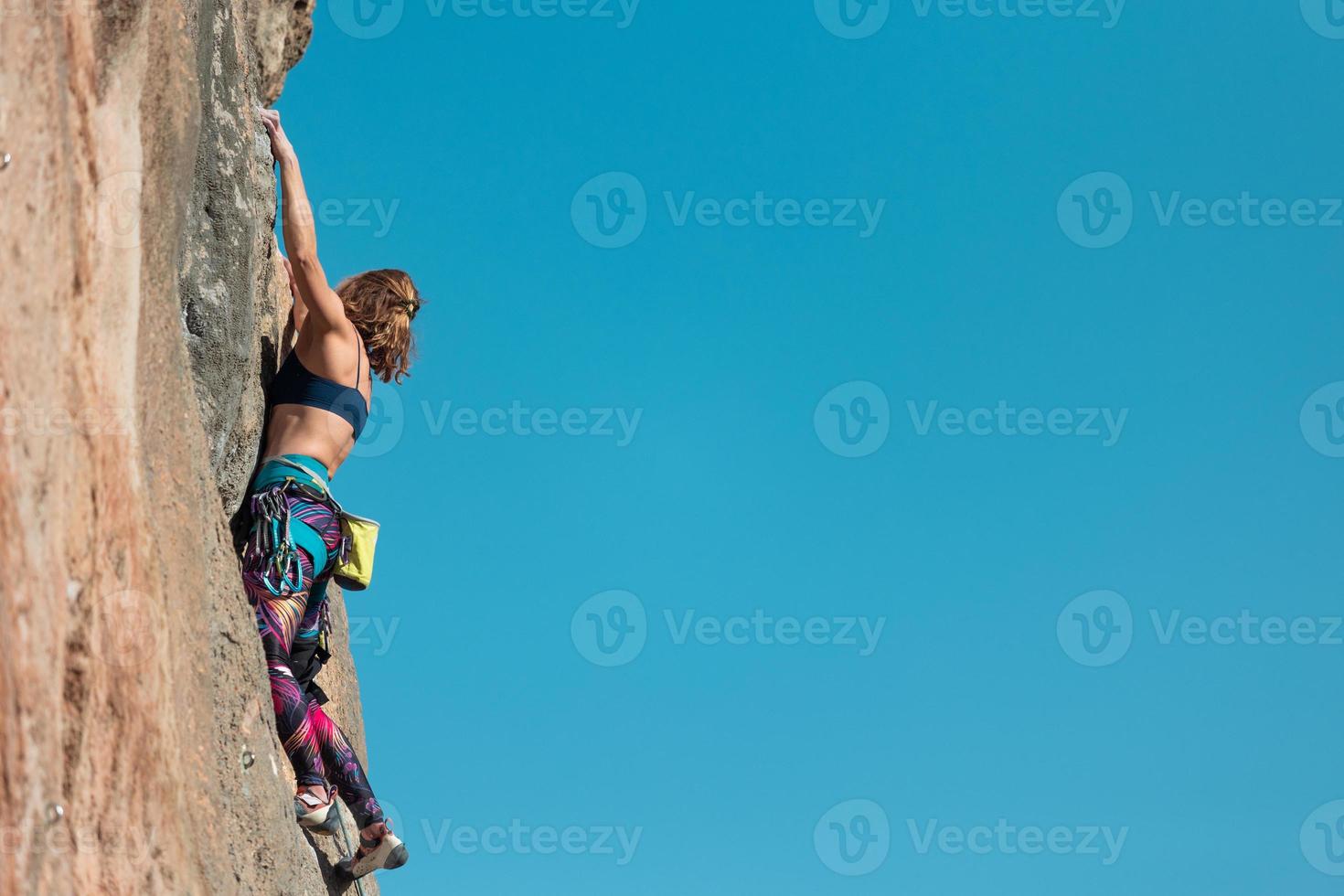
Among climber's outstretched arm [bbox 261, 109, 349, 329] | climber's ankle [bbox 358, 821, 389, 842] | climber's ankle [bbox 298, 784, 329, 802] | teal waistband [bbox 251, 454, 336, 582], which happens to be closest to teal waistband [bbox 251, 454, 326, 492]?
teal waistband [bbox 251, 454, 336, 582]

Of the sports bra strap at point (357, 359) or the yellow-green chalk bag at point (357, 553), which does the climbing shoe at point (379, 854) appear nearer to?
the yellow-green chalk bag at point (357, 553)

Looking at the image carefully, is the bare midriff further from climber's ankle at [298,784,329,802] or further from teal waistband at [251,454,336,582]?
climber's ankle at [298,784,329,802]

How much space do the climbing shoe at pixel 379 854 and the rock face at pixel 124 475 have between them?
47 centimetres

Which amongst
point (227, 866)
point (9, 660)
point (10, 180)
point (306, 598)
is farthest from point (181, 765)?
point (10, 180)

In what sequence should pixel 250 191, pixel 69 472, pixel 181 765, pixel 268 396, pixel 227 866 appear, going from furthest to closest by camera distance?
1. pixel 268 396
2. pixel 250 191
3. pixel 227 866
4. pixel 181 765
5. pixel 69 472

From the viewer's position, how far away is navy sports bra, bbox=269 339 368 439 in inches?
256

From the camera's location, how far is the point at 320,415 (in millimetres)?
6469

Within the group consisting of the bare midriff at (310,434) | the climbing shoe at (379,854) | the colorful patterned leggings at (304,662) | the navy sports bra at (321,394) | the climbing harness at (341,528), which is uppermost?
the navy sports bra at (321,394)

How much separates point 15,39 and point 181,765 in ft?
8.53

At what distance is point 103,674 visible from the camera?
4.24 meters

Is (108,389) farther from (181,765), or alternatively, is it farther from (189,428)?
(181,765)

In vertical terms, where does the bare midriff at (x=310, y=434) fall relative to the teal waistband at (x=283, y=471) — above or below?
above

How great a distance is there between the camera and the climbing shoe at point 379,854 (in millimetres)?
6602

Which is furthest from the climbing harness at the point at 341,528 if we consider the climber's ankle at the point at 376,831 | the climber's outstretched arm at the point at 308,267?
the climber's ankle at the point at 376,831
